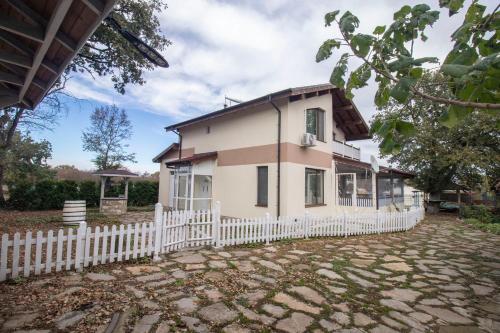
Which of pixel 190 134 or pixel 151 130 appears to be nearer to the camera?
pixel 190 134

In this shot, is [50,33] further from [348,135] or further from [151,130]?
[151,130]

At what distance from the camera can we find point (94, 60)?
11133 mm

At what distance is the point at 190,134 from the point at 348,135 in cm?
1075

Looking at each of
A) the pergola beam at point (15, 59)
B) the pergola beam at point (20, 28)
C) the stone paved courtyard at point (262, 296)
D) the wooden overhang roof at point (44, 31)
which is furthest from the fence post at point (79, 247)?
the pergola beam at point (20, 28)

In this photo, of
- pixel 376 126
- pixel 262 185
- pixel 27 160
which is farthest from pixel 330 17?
pixel 27 160

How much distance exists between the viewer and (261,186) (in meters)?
11.8

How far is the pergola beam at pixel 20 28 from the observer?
8.31 ft

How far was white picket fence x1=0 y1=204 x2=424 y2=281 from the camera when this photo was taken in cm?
464

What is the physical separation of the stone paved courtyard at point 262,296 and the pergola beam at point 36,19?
3.26 meters

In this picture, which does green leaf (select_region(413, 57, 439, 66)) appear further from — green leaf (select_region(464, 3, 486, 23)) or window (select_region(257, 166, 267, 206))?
window (select_region(257, 166, 267, 206))

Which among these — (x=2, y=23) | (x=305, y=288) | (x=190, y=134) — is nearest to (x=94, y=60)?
(x=190, y=134)

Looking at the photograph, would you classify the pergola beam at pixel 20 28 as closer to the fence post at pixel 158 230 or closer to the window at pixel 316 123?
the fence post at pixel 158 230

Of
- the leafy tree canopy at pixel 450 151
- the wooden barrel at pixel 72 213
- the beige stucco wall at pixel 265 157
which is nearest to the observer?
the wooden barrel at pixel 72 213

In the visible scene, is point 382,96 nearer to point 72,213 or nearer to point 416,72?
point 416,72
